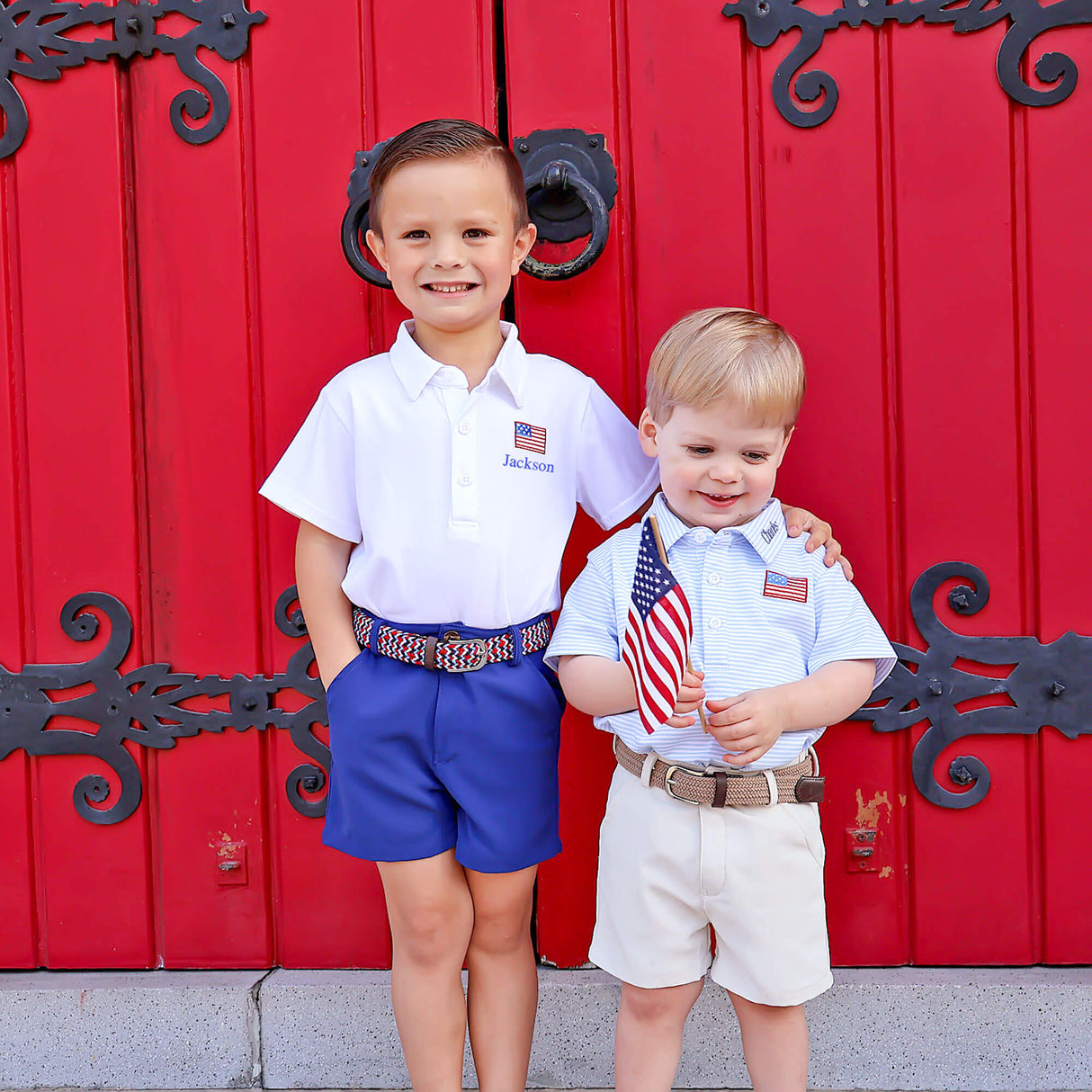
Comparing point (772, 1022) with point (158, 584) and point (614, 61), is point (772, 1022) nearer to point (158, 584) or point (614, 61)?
point (158, 584)

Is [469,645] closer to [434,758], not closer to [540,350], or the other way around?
[434,758]

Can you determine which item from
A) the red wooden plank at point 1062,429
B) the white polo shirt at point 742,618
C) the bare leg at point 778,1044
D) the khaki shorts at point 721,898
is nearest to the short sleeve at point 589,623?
the white polo shirt at point 742,618

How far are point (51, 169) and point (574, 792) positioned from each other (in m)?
1.53

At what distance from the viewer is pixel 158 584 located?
1931 millimetres

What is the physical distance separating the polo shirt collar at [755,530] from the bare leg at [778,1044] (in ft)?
2.12

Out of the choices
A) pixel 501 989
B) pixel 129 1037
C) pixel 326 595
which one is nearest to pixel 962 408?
pixel 326 595

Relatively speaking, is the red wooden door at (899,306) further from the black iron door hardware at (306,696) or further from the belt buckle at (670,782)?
the belt buckle at (670,782)

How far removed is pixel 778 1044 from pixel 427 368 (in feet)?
3.59

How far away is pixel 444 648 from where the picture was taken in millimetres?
1473

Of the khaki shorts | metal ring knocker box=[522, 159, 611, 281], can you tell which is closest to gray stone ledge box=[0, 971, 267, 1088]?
the khaki shorts

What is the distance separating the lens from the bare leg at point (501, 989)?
1.54 m

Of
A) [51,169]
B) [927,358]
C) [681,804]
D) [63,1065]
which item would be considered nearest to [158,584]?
[51,169]

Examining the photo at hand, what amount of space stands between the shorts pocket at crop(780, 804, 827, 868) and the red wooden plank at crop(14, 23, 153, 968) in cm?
125

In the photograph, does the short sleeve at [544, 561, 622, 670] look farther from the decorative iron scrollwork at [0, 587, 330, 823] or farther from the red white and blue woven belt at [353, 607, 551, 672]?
the decorative iron scrollwork at [0, 587, 330, 823]
